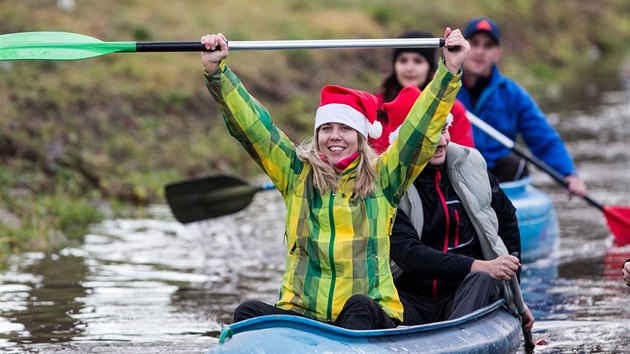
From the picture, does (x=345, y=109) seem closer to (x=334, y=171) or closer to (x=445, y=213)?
(x=334, y=171)

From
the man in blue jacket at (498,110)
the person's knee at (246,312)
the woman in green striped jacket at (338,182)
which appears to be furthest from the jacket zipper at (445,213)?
the man in blue jacket at (498,110)

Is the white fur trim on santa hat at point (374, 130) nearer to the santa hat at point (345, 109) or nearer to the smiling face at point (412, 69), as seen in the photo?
the santa hat at point (345, 109)

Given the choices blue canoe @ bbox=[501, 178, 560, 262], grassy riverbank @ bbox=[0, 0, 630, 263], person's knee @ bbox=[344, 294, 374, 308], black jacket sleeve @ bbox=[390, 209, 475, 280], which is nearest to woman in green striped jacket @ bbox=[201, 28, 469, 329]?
person's knee @ bbox=[344, 294, 374, 308]

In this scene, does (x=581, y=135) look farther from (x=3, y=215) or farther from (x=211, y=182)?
(x=3, y=215)

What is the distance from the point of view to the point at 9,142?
11.1 m

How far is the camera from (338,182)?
533 cm

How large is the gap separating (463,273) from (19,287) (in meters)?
3.52

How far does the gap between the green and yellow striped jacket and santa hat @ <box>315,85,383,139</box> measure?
0.59 ft

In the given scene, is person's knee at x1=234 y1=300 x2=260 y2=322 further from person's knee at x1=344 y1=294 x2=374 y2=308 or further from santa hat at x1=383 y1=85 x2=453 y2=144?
santa hat at x1=383 y1=85 x2=453 y2=144

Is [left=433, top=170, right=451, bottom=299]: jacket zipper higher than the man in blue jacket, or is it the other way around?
the man in blue jacket

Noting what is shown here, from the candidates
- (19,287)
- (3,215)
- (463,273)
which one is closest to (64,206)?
(3,215)

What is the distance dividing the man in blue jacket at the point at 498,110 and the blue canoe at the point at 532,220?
8.9 inches

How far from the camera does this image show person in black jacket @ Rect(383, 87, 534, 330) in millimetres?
5742

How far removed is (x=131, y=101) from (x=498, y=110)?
206 inches
